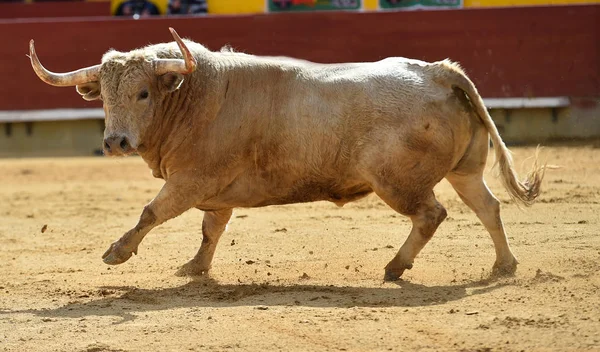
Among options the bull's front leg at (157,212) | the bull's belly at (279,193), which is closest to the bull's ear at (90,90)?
the bull's front leg at (157,212)

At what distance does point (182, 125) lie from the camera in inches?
224

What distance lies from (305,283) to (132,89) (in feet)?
4.53

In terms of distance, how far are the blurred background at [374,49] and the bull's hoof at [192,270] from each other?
673 cm

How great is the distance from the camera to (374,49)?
1245 cm

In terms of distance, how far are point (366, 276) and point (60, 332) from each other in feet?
5.99

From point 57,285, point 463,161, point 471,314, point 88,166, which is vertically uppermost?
point 463,161

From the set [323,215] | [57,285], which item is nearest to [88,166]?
[323,215]

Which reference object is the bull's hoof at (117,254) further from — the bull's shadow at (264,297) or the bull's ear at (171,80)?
the bull's ear at (171,80)

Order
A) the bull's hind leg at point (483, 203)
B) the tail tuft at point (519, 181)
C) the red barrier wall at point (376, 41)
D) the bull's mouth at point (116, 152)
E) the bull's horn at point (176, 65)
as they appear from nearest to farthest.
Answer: the bull's mouth at point (116, 152) → the bull's horn at point (176, 65) → the bull's hind leg at point (483, 203) → the tail tuft at point (519, 181) → the red barrier wall at point (376, 41)

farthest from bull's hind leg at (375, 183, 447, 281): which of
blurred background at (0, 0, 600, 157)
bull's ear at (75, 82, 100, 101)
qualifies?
blurred background at (0, 0, 600, 157)

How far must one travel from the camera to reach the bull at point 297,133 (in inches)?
213

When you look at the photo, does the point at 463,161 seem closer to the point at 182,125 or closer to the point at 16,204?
the point at 182,125

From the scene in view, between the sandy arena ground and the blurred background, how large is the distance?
11.3 feet

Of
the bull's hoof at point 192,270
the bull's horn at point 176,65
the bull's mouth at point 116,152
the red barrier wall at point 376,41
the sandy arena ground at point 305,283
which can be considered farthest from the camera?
the red barrier wall at point 376,41
